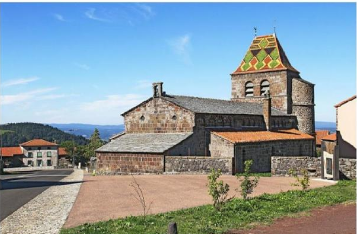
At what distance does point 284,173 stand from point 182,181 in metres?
7.76

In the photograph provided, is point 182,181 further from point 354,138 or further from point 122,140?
point 122,140

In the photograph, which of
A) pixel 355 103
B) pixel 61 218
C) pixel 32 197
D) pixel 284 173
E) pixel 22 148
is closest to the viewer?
pixel 61 218

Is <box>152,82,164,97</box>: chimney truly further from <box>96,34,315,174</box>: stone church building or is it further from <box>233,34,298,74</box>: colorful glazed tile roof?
<box>233,34,298,74</box>: colorful glazed tile roof

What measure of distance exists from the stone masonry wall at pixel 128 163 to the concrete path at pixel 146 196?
201 inches

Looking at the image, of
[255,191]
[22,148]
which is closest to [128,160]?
[255,191]

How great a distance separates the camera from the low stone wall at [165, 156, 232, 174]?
90.5 feet

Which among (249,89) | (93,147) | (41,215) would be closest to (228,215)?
(41,215)

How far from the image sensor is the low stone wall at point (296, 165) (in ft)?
81.6

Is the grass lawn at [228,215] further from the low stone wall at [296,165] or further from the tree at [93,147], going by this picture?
the tree at [93,147]

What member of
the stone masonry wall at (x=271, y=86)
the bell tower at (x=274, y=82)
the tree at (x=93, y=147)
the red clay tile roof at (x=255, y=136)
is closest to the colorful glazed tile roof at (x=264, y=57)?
the bell tower at (x=274, y=82)

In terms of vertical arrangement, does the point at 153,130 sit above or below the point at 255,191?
above

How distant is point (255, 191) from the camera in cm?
1909

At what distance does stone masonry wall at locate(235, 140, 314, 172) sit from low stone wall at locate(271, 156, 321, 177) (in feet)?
12.5

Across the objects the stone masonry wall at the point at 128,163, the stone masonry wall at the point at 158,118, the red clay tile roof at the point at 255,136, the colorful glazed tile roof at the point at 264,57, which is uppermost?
the colorful glazed tile roof at the point at 264,57
